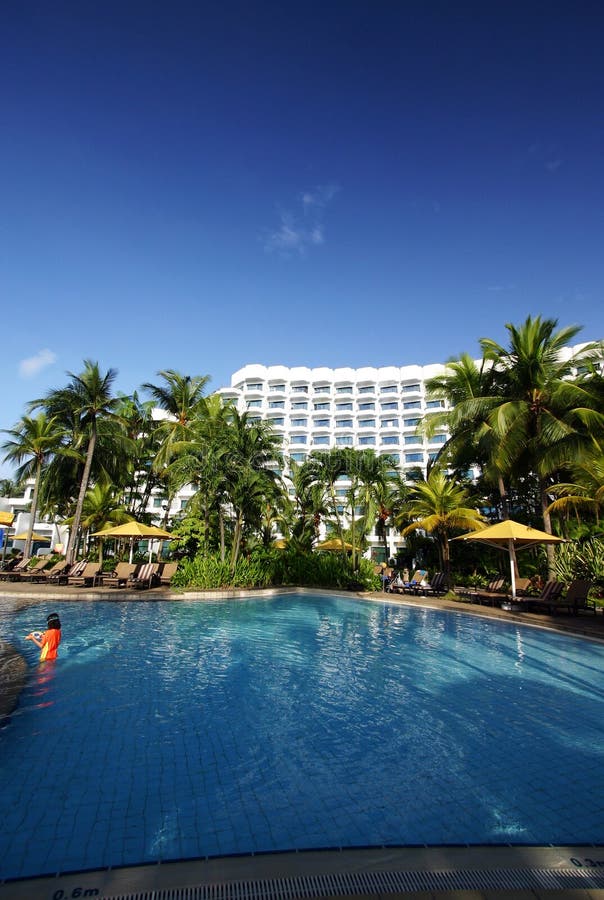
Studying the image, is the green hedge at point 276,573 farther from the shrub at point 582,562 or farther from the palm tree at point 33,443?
the palm tree at point 33,443

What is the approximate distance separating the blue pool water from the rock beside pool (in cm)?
18

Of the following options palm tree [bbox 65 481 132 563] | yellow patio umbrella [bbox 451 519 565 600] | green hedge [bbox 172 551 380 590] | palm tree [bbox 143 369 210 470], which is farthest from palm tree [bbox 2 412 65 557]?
yellow patio umbrella [bbox 451 519 565 600]

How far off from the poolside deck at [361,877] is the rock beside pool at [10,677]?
3.56 metres

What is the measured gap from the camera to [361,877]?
2547mm

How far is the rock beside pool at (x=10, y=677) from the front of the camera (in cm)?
551

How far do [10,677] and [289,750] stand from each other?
442cm

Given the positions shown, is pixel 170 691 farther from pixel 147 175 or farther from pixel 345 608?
pixel 147 175

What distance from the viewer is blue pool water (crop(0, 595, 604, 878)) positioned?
3.39 meters

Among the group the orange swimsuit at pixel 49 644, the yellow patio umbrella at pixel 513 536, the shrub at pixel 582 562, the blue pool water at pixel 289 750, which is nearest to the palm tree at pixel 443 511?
the shrub at pixel 582 562

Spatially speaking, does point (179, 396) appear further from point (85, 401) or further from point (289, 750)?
point (289, 750)

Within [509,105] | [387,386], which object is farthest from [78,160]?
[387,386]

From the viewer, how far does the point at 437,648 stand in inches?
390

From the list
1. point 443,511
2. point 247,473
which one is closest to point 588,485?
point 443,511

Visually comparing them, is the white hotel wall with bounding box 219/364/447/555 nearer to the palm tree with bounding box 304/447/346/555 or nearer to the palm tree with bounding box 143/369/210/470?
the palm tree with bounding box 143/369/210/470
